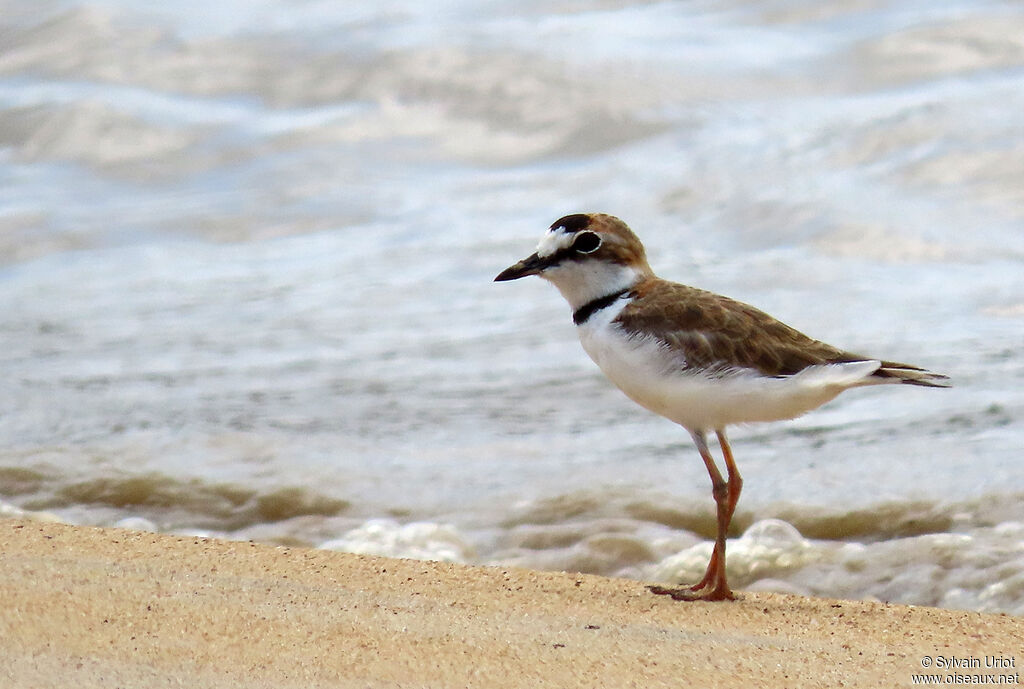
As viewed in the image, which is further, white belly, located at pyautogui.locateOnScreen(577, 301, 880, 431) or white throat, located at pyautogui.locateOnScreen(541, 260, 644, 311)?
white throat, located at pyautogui.locateOnScreen(541, 260, 644, 311)

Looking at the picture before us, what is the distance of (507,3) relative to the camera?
517 inches

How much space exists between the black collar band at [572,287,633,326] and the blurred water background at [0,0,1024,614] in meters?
1.01

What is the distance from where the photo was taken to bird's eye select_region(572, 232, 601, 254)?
174 inches

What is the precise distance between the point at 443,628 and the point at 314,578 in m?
0.71

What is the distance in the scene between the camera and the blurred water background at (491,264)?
17.7 ft

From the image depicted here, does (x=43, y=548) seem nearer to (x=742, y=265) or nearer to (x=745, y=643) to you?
(x=745, y=643)

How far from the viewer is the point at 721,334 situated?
163 inches

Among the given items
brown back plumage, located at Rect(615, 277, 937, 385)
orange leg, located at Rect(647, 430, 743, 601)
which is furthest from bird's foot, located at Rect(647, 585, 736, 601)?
brown back plumage, located at Rect(615, 277, 937, 385)

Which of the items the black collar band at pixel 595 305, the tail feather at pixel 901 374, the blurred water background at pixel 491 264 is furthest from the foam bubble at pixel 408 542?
the tail feather at pixel 901 374

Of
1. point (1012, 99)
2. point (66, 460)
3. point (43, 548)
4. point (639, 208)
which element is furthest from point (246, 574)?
point (1012, 99)

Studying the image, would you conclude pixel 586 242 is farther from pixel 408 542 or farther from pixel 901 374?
pixel 408 542

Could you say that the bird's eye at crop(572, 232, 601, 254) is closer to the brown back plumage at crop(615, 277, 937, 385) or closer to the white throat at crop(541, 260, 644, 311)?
the white throat at crop(541, 260, 644, 311)

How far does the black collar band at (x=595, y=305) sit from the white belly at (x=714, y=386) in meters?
0.17

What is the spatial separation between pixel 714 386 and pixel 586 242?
0.67 meters
